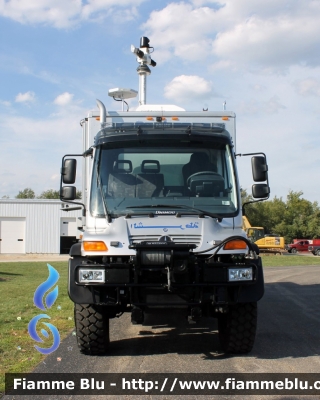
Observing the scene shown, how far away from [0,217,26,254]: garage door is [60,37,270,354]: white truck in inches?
1201

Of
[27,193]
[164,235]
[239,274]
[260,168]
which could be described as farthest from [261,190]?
[27,193]

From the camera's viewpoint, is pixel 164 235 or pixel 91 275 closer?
pixel 91 275

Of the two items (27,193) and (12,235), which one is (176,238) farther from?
(27,193)

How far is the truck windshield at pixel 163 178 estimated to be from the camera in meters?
6.55

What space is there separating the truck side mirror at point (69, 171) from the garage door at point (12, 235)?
30.8m

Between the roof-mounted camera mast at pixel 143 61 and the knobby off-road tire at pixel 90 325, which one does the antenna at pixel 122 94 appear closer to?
the roof-mounted camera mast at pixel 143 61

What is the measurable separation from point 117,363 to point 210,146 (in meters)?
3.11

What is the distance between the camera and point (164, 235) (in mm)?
6082

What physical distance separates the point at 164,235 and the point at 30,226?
105 ft

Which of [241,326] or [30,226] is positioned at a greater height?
[30,226]

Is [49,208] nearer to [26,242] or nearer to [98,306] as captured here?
[26,242]

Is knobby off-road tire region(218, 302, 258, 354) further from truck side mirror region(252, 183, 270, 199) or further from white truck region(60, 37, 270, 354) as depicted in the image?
truck side mirror region(252, 183, 270, 199)

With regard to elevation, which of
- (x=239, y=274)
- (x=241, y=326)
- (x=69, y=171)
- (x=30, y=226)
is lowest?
(x=241, y=326)

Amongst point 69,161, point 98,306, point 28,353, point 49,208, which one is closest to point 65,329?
point 28,353
